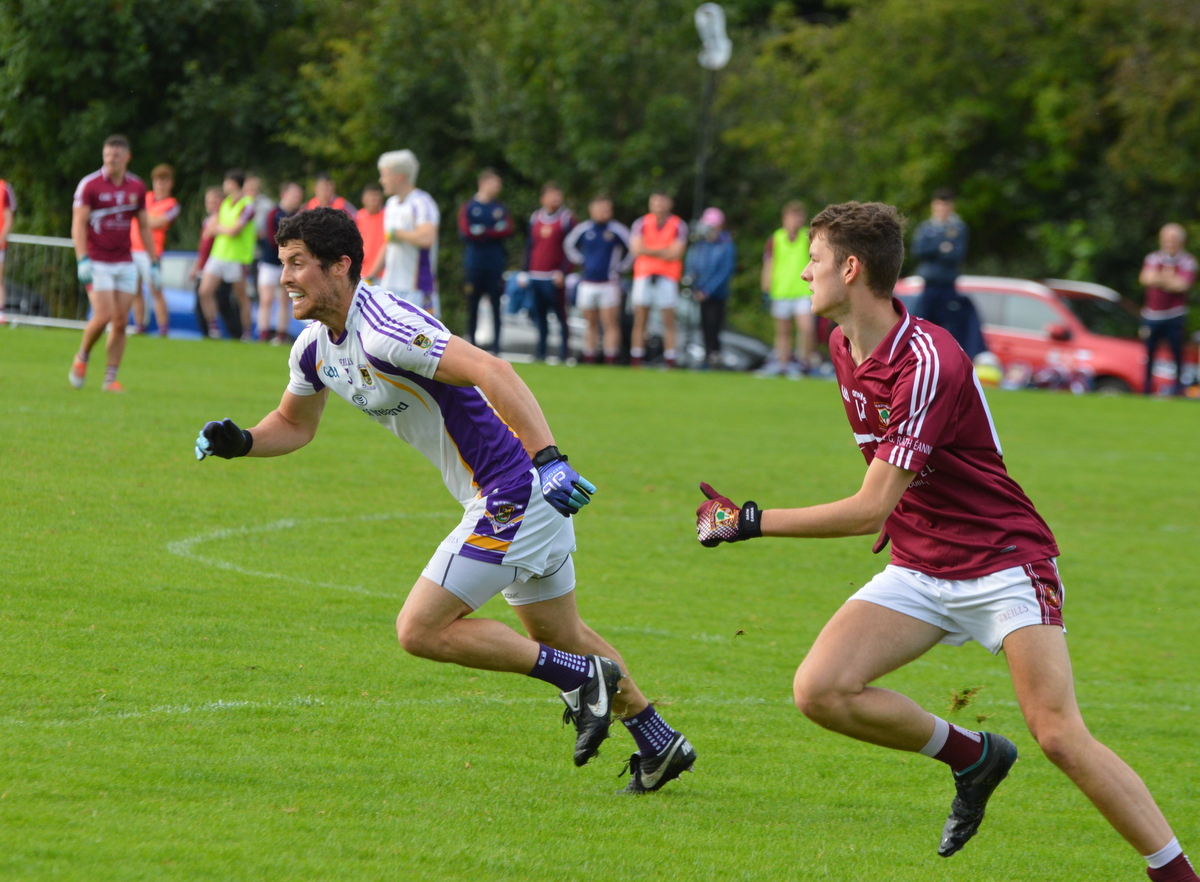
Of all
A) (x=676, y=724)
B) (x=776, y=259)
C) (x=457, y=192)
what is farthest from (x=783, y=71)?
(x=676, y=724)

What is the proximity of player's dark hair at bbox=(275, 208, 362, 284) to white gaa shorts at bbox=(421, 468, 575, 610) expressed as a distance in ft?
3.03

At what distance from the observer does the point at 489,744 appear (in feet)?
17.3

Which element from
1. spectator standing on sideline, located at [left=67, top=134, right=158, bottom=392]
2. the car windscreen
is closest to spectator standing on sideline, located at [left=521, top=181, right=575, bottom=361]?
spectator standing on sideline, located at [left=67, top=134, right=158, bottom=392]

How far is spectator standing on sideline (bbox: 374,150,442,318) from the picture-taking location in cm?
1449

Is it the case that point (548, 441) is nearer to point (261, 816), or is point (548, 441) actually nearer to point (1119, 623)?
point (261, 816)

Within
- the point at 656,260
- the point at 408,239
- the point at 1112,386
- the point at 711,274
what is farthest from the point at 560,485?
the point at 1112,386

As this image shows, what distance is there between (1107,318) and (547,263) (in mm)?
10178

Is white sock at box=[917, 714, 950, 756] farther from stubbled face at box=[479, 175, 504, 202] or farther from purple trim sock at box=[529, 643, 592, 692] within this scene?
stubbled face at box=[479, 175, 504, 202]

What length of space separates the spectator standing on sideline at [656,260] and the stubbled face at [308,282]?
14.5 m

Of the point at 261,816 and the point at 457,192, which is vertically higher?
the point at 457,192

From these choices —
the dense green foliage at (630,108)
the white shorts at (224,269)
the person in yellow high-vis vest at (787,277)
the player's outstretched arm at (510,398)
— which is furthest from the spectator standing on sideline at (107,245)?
the dense green foliage at (630,108)

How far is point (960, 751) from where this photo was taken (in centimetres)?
451

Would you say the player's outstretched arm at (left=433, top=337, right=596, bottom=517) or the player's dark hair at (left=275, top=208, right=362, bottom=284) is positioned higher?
the player's dark hair at (left=275, top=208, right=362, bottom=284)

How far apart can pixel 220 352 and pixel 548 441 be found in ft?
46.3
